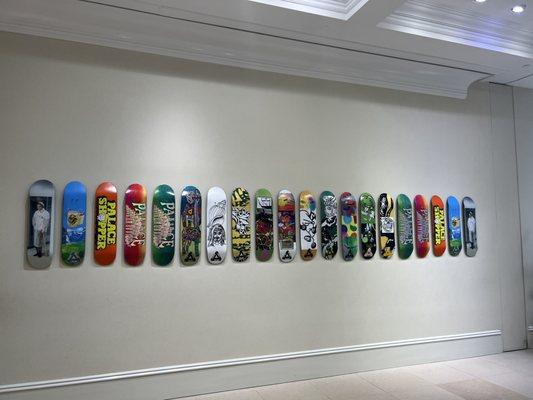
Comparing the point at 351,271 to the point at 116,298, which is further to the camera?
the point at 351,271

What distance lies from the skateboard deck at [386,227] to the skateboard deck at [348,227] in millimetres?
319

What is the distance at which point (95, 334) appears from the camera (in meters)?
3.20

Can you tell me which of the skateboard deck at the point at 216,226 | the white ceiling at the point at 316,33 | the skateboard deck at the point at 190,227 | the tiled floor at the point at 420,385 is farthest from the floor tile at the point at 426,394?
the white ceiling at the point at 316,33

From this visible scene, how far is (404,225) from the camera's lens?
4.29 m

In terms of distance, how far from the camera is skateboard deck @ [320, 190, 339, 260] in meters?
3.95

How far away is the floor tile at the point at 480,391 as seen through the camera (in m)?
3.32

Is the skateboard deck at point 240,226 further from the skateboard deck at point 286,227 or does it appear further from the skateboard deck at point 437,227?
the skateboard deck at point 437,227

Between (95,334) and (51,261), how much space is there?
0.67m

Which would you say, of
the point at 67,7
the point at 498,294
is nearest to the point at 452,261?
the point at 498,294

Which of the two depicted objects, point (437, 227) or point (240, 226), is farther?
point (437, 227)

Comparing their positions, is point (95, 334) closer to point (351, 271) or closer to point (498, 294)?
point (351, 271)

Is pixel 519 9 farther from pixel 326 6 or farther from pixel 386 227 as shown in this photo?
pixel 386 227

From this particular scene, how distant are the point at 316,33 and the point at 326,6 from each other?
0.99ft

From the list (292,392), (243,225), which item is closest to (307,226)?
(243,225)
